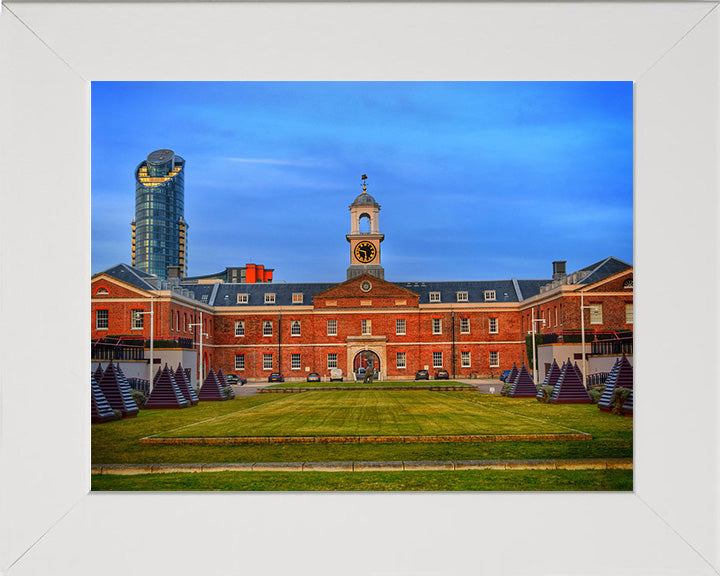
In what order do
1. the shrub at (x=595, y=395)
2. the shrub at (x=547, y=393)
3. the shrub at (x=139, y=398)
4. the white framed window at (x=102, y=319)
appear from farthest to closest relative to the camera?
the white framed window at (x=102, y=319)
the shrub at (x=547, y=393)
the shrub at (x=595, y=395)
the shrub at (x=139, y=398)

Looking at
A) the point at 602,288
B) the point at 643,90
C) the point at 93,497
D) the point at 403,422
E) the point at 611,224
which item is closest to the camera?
the point at 643,90

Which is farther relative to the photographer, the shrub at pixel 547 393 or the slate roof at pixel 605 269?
the slate roof at pixel 605 269

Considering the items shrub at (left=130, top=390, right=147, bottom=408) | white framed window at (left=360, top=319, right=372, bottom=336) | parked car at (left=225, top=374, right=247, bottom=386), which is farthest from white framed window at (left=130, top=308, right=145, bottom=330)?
shrub at (left=130, top=390, right=147, bottom=408)

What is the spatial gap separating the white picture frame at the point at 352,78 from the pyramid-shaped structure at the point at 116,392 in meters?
9.19

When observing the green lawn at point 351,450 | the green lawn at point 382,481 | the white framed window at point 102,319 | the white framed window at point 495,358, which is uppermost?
the white framed window at point 102,319

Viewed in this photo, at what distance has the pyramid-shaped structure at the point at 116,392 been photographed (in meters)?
15.2

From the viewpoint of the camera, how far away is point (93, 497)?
21.6ft

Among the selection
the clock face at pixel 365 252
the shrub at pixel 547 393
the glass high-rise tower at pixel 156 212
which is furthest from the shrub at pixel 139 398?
the glass high-rise tower at pixel 156 212

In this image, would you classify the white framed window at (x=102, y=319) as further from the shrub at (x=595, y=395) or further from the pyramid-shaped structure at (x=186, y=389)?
the shrub at (x=595, y=395)

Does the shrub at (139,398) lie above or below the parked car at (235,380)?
above
